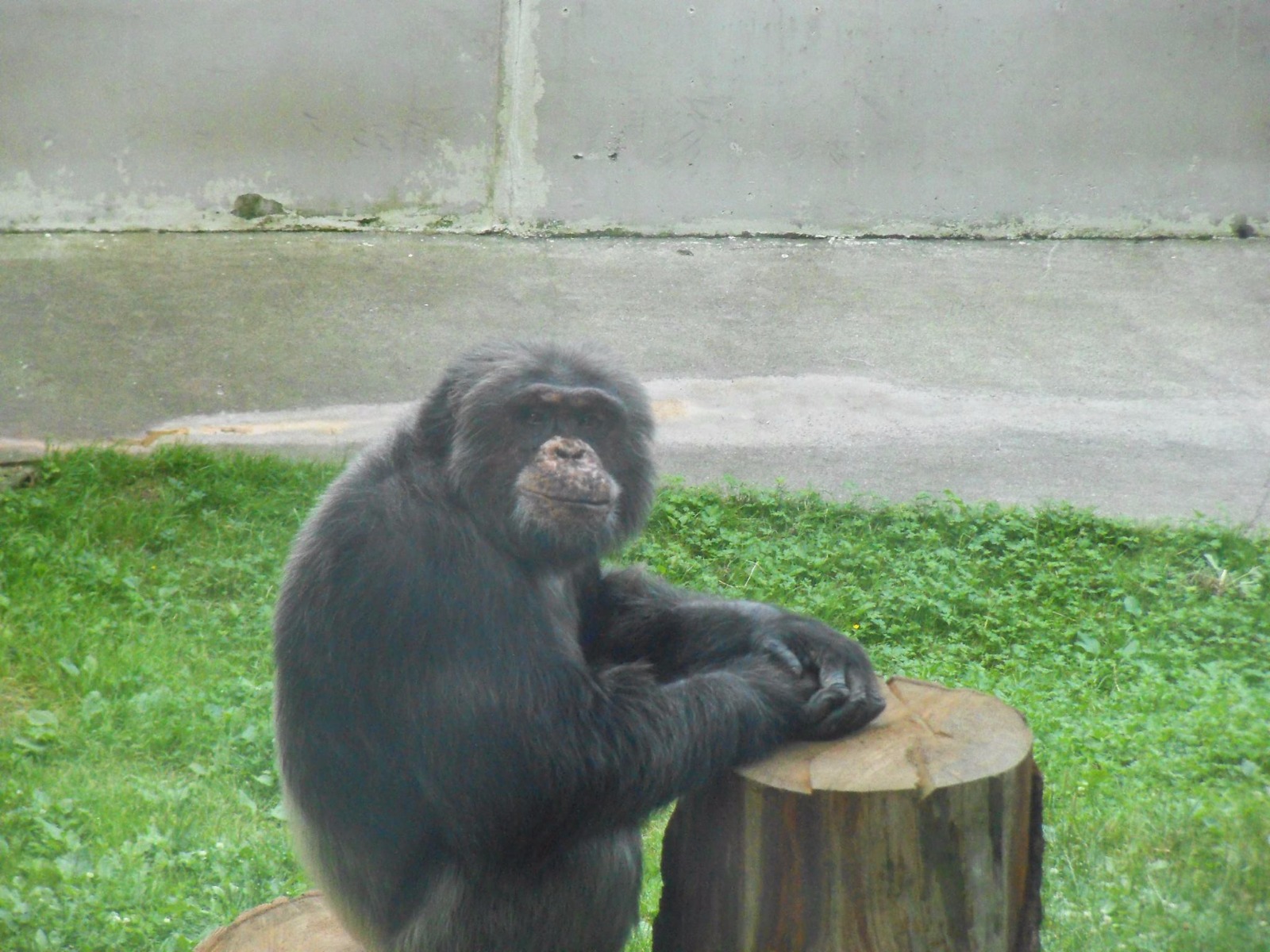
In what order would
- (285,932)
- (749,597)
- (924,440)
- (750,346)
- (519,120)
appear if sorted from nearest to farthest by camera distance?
(285,932) < (749,597) < (924,440) < (750,346) < (519,120)

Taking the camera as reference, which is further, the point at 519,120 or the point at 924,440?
the point at 519,120

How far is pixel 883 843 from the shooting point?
3412mm

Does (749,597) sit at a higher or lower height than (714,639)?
lower

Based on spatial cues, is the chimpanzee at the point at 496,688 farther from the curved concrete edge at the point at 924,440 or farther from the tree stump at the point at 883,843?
the curved concrete edge at the point at 924,440

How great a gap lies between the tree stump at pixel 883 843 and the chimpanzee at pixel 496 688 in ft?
0.51

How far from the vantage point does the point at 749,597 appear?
705 centimetres

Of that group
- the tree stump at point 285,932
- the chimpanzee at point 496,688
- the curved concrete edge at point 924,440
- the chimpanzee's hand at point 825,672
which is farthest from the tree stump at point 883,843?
the curved concrete edge at point 924,440

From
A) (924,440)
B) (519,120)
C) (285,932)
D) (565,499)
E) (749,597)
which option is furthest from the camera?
(519,120)

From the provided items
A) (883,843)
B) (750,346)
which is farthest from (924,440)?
(883,843)

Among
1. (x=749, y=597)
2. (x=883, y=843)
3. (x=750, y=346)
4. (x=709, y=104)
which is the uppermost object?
(x=709, y=104)

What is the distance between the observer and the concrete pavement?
27.3 feet

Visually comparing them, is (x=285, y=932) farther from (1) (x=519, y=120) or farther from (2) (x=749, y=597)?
(1) (x=519, y=120)

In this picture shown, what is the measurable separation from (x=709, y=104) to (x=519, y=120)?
1586 millimetres

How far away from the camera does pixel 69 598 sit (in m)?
6.85
